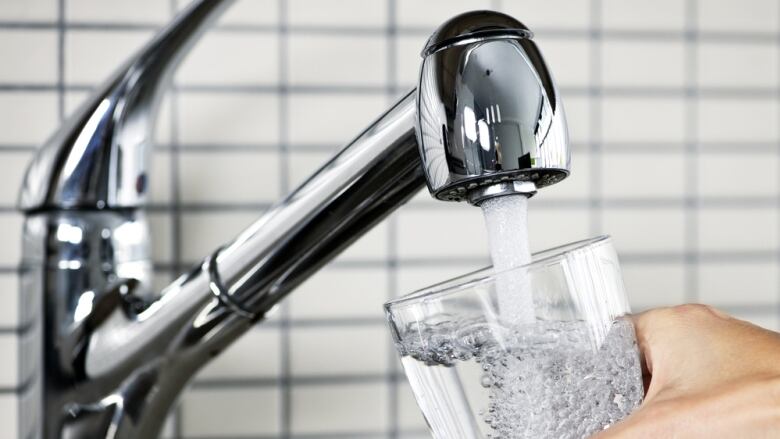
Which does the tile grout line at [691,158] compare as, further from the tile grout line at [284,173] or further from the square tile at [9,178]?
the square tile at [9,178]

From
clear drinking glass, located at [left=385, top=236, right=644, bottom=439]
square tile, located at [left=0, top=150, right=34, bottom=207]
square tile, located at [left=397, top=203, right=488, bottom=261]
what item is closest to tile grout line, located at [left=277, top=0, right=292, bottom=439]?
square tile, located at [left=397, top=203, right=488, bottom=261]

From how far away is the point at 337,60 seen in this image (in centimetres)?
70

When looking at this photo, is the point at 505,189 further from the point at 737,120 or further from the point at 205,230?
the point at 737,120

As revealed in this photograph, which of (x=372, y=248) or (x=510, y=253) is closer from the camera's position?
(x=510, y=253)

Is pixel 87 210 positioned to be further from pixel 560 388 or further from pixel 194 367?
pixel 560 388

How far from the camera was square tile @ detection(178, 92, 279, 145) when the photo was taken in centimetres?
68

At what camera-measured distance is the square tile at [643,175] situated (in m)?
0.73

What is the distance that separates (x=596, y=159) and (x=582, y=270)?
38cm

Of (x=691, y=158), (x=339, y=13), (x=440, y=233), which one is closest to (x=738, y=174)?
(x=691, y=158)

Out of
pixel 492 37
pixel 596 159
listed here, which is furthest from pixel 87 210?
pixel 596 159

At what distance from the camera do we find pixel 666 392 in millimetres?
365

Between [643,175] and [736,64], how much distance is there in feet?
0.45

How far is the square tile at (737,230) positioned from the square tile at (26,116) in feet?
1.87

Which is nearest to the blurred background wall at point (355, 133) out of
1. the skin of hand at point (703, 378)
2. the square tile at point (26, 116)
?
the square tile at point (26, 116)
